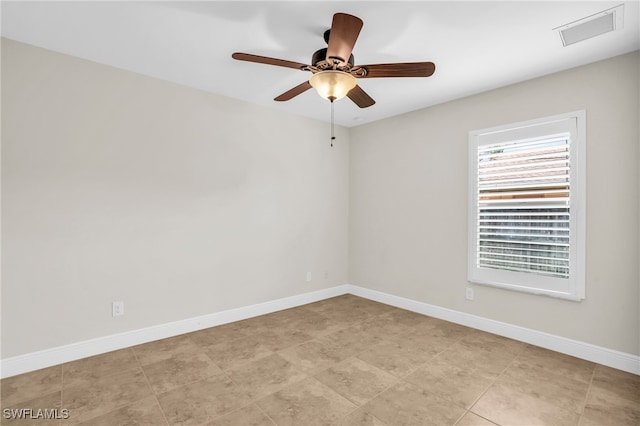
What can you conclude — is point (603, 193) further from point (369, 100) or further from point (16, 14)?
point (16, 14)

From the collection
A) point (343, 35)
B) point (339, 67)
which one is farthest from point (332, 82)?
point (343, 35)

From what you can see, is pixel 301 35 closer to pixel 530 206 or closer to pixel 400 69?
pixel 400 69

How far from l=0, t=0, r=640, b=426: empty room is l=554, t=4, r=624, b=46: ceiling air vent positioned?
2 cm

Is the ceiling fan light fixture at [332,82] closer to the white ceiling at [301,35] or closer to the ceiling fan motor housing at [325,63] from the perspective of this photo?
the ceiling fan motor housing at [325,63]

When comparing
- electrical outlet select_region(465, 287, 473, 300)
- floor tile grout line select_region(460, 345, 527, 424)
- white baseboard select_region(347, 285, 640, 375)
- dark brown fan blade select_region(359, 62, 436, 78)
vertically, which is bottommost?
floor tile grout line select_region(460, 345, 527, 424)

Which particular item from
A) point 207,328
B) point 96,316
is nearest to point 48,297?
point 96,316

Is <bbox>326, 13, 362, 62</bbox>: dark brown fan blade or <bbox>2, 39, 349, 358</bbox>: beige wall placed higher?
<bbox>326, 13, 362, 62</bbox>: dark brown fan blade

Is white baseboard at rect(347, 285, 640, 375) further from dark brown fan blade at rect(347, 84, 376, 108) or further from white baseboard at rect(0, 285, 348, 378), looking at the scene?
dark brown fan blade at rect(347, 84, 376, 108)

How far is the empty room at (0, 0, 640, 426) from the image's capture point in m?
2.16

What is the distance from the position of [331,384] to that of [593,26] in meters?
3.22

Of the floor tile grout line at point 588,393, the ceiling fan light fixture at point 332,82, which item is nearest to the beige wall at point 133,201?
the ceiling fan light fixture at point 332,82

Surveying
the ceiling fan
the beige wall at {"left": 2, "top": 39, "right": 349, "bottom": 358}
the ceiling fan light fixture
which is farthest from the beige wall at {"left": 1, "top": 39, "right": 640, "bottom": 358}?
the ceiling fan light fixture

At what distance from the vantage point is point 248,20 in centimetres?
222

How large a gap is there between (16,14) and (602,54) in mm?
4476
